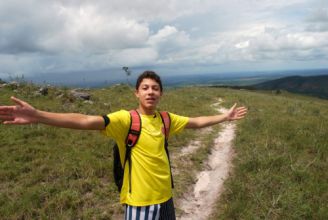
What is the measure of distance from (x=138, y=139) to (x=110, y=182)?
5.27m

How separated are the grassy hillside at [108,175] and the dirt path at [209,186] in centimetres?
33

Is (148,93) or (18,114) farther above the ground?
(148,93)

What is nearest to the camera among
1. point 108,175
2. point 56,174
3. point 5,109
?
point 5,109

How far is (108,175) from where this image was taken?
955 cm

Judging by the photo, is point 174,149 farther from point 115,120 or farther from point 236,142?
point 115,120

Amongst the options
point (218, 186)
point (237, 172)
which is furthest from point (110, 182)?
point (237, 172)

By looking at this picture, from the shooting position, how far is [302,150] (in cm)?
1143

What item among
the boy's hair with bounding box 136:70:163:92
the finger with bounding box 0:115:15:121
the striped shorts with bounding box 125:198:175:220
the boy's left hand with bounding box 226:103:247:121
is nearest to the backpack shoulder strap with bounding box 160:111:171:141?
the boy's hair with bounding box 136:70:163:92

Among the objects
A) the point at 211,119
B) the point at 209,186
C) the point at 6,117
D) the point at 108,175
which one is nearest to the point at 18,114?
the point at 6,117

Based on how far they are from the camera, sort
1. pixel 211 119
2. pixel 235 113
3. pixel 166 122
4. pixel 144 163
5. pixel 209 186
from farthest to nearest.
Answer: pixel 209 186 < pixel 235 113 < pixel 211 119 < pixel 166 122 < pixel 144 163

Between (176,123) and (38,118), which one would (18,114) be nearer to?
(38,118)

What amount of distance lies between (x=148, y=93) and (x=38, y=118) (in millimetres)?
1559

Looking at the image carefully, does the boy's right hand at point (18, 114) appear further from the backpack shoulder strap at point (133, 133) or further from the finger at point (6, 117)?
the backpack shoulder strap at point (133, 133)

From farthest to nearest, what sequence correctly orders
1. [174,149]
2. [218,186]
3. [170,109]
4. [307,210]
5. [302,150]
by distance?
[170,109], [174,149], [302,150], [218,186], [307,210]
